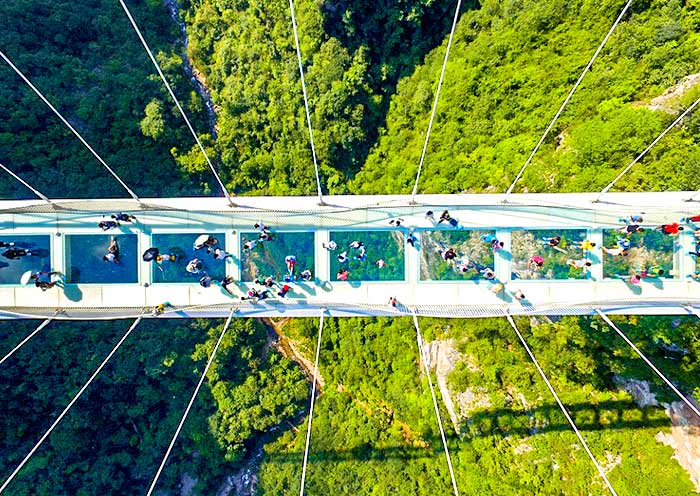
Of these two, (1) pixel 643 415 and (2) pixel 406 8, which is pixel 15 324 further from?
(1) pixel 643 415

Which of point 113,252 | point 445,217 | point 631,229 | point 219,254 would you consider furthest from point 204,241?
point 631,229

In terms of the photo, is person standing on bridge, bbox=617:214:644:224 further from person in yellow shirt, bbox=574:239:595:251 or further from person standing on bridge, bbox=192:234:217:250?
person standing on bridge, bbox=192:234:217:250

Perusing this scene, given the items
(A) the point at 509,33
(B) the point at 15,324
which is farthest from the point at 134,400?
(A) the point at 509,33

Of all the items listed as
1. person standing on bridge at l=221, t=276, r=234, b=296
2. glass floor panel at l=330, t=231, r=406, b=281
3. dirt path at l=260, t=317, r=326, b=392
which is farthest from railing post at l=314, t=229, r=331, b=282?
dirt path at l=260, t=317, r=326, b=392

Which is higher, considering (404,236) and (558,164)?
(558,164)

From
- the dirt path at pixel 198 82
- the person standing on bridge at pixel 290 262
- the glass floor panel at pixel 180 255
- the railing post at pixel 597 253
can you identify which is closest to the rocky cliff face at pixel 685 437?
the railing post at pixel 597 253

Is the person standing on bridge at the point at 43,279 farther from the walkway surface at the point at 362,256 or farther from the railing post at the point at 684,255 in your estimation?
the railing post at the point at 684,255
